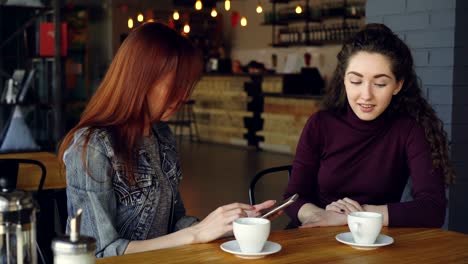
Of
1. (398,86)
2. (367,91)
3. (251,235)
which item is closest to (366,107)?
(367,91)

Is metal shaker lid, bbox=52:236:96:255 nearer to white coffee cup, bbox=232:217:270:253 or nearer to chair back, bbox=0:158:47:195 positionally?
white coffee cup, bbox=232:217:270:253

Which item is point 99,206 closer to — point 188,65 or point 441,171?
point 188,65

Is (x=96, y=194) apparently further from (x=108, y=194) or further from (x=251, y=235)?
(x=251, y=235)

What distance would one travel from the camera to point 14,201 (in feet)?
3.53

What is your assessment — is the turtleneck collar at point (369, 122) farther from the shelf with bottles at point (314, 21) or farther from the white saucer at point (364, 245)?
the shelf with bottles at point (314, 21)

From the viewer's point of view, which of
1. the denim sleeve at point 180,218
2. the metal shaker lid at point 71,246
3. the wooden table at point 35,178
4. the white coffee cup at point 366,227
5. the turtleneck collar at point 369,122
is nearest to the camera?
the metal shaker lid at point 71,246

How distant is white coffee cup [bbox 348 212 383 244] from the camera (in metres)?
1.64

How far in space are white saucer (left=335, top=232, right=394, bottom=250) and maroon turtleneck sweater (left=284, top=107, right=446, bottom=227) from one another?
52cm

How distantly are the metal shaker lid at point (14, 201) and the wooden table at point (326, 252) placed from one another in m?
0.42

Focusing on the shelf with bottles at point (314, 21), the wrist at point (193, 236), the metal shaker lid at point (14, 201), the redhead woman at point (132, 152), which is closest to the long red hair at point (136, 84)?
the redhead woman at point (132, 152)

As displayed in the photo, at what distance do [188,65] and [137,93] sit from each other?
0.16 metres

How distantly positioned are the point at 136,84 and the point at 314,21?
10.5 meters

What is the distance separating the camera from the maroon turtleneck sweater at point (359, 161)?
7.62 ft

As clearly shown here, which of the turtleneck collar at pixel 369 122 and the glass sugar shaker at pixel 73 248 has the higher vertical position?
the turtleneck collar at pixel 369 122
